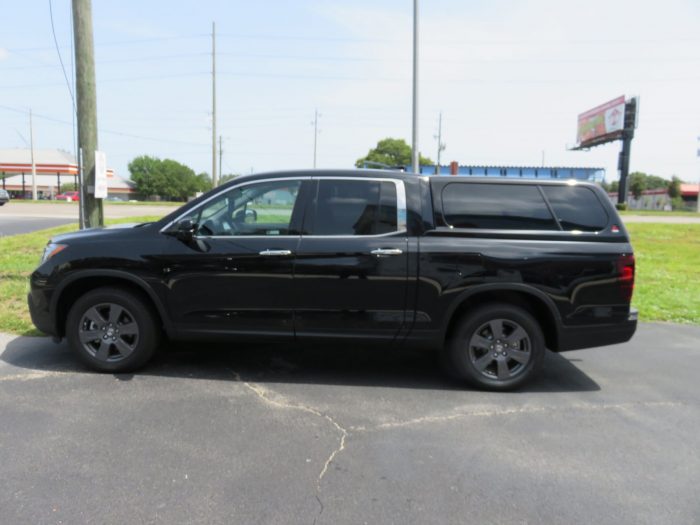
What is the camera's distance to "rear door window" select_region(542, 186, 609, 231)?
4516 mm

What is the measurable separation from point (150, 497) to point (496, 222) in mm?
3225

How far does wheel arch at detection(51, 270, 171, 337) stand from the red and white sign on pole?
11.2 ft

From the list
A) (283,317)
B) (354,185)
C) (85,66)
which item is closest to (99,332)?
(283,317)

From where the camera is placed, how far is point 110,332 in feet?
15.6

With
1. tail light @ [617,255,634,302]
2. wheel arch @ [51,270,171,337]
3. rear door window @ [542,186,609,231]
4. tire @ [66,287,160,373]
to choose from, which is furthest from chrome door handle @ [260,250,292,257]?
tail light @ [617,255,634,302]

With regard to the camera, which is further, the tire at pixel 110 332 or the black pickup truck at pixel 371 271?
the tire at pixel 110 332

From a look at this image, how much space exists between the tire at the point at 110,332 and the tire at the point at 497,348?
2.66 meters

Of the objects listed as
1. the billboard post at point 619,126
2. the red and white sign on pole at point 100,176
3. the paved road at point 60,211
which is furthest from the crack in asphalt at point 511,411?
the billboard post at point 619,126

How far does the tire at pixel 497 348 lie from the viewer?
14.9 feet

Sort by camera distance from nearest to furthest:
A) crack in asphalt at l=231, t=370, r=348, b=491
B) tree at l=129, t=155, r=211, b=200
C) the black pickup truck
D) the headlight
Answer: crack in asphalt at l=231, t=370, r=348, b=491
the black pickup truck
the headlight
tree at l=129, t=155, r=211, b=200

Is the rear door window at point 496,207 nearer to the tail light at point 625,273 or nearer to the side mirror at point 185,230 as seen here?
the tail light at point 625,273

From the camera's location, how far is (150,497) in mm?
2914

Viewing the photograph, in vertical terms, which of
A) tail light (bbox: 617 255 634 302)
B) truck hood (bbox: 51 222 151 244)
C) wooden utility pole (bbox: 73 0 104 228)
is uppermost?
wooden utility pole (bbox: 73 0 104 228)

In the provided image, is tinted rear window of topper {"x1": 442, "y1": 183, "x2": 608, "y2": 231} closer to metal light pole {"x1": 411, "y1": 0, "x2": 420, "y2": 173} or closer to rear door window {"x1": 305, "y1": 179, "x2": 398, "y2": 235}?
rear door window {"x1": 305, "y1": 179, "x2": 398, "y2": 235}
